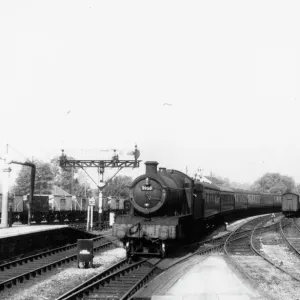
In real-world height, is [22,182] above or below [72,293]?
above

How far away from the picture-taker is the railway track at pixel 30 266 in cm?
1093

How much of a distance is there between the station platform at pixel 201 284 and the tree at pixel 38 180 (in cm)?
5654

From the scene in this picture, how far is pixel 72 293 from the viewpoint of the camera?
30.3 feet

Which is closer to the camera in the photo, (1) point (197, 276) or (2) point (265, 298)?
(2) point (265, 298)

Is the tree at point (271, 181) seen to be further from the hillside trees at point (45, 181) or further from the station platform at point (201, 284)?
the station platform at point (201, 284)

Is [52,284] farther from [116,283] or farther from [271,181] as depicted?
[271,181]

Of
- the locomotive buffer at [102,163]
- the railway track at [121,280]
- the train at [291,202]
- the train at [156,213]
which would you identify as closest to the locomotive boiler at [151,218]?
the train at [156,213]

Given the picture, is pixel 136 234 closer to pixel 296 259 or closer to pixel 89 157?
pixel 296 259

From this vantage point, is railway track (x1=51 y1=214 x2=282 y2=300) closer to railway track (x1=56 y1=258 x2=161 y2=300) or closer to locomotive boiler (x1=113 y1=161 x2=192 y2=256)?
railway track (x1=56 y1=258 x2=161 y2=300)

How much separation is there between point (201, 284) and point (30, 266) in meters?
5.69

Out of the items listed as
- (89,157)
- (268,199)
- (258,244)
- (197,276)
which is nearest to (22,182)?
(268,199)

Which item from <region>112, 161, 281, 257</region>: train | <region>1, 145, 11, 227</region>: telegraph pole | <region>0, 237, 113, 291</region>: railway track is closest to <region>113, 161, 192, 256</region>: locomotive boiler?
<region>112, 161, 281, 257</region>: train

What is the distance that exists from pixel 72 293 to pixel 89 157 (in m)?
19.9

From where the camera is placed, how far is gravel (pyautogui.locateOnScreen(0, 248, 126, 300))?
9594mm
